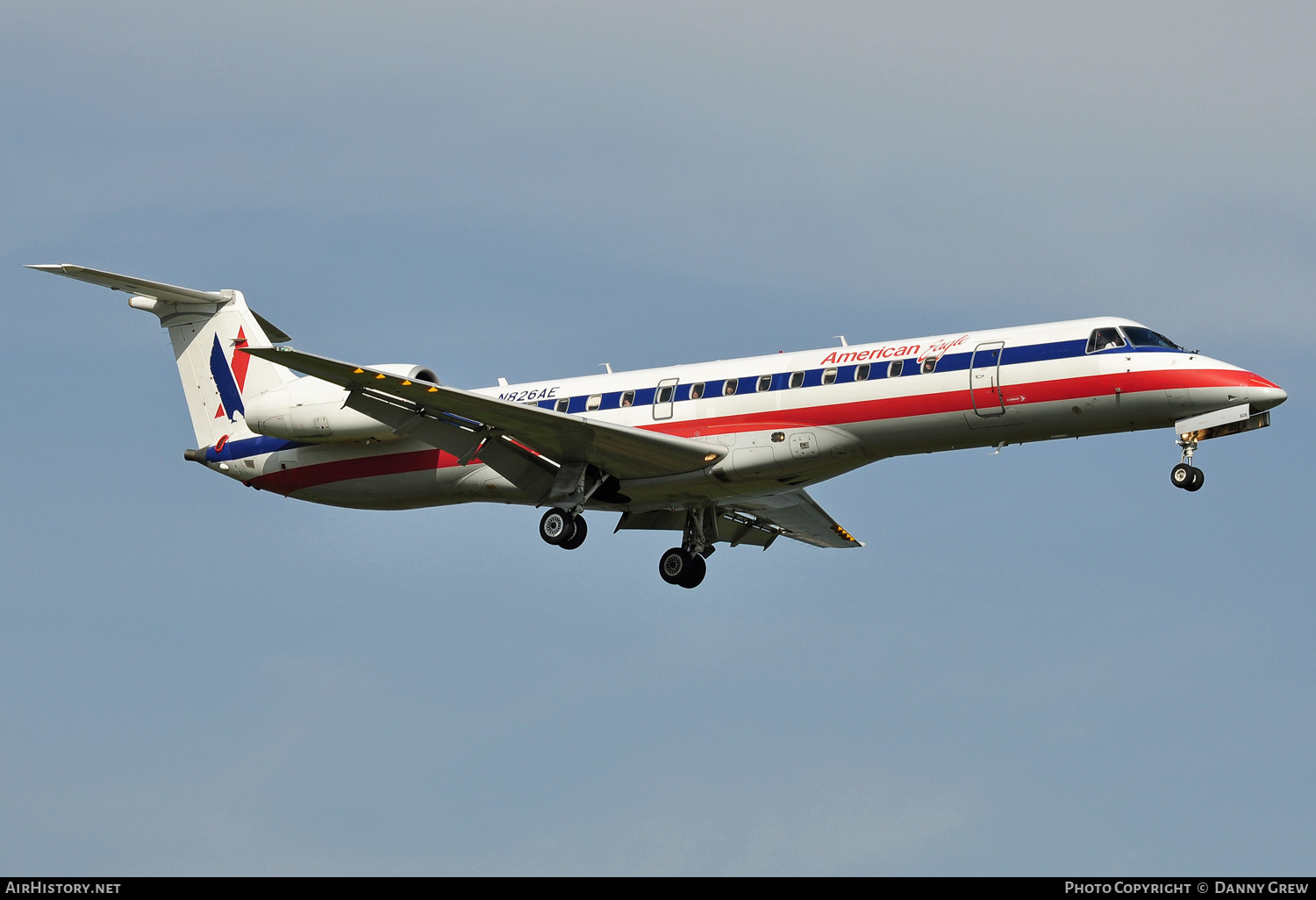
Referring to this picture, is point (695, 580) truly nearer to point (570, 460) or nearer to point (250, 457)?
point (570, 460)

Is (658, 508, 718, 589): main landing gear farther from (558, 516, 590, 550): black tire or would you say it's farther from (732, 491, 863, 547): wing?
(558, 516, 590, 550): black tire

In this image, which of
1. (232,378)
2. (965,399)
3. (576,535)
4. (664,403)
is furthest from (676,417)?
(232,378)

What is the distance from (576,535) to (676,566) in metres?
3.27

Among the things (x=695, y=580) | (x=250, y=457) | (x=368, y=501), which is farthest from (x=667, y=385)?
(x=250, y=457)

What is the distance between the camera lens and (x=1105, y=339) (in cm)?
2702

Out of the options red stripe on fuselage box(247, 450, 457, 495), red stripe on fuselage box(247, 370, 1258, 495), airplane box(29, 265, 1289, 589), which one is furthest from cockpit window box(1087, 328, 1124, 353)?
red stripe on fuselage box(247, 450, 457, 495)

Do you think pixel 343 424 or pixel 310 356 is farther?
pixel 343 424

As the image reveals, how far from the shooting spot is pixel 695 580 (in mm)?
32125

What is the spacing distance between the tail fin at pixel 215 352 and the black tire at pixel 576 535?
23.9 feet

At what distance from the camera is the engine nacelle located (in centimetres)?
3041

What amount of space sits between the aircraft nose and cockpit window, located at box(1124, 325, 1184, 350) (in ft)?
4.72

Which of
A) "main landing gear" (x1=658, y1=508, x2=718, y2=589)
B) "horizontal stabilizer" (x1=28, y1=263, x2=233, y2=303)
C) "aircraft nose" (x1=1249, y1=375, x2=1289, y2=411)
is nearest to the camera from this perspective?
"aircraft nose" (x1=1249, y1=375, x2=1289, y2=411)

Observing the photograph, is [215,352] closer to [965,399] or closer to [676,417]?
[676,417]

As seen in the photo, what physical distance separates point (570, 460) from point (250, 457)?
735cm
